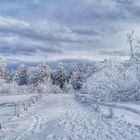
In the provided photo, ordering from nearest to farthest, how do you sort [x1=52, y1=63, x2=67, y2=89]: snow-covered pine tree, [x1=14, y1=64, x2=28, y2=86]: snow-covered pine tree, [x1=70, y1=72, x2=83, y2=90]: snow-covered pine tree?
[x1=70, y1=72, x2=83, y2=90]: snow-covered pine tree < [x1=52, y1=63, x2=67, y2=89]: snow-covered pine tree < [x1=14, y1=64, x2=28, y2=86]: snow-covered pine tree

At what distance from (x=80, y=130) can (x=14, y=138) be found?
335 centimetres

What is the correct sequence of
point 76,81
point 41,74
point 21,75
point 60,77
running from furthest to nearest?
point 21,75
point 60,77
point 76,81
point 41,74

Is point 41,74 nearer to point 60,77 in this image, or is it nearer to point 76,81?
point 60,77

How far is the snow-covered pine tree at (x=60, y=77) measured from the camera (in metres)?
139

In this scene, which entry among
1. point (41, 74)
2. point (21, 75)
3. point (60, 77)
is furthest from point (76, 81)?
point (21, 75)

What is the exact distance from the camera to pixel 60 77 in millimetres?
139500

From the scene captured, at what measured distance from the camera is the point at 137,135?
48.7 ft

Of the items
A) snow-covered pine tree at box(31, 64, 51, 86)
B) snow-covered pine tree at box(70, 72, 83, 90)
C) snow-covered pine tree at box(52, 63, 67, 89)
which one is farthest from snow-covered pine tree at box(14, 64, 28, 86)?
snow-covered pine tree at box(70, 72, 83, 90)

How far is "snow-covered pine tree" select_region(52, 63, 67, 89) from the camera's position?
139 metres

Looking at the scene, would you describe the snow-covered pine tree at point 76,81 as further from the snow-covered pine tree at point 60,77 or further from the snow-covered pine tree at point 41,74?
the snow-covered pine tree at point 41,74

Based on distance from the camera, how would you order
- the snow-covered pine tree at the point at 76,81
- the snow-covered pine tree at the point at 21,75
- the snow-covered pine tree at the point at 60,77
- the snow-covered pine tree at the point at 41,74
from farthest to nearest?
the snow-covered pine tree at the point at 21,75 < the snow-covered pine tree at the point at 60,77 < the snow-covered pine tree at the point at 76,81 < the snow-covered pine tree at the point at 41,74

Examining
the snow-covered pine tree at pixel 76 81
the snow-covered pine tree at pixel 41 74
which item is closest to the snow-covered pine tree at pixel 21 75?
the snow-covered pine tree at pixel 41 74

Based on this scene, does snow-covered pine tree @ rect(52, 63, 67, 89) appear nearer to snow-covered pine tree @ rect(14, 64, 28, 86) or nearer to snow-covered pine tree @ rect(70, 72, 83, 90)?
snow-covered pine tree @ rect(70, 72, 83, 90)

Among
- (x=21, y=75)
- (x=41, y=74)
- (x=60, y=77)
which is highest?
(x=41, y=74)
